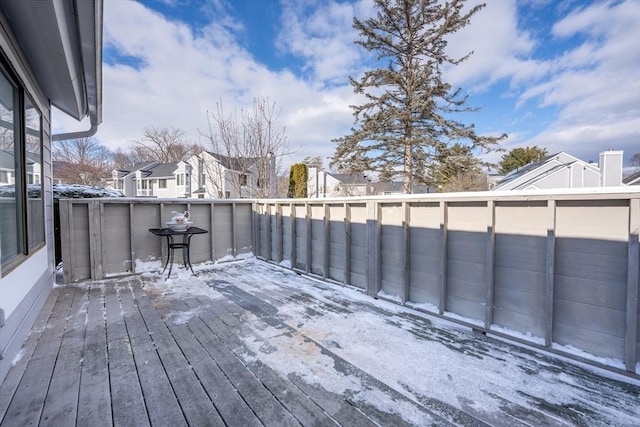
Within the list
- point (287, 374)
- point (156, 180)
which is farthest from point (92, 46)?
point (156, 180)

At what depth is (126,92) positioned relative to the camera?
38.0ft

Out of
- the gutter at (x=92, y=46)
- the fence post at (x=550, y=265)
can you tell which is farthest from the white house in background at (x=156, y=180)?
the fence post at (x=550, y=265)

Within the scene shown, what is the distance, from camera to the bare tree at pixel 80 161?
16.8 m

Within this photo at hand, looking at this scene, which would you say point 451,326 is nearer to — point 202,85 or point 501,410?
point 501,410

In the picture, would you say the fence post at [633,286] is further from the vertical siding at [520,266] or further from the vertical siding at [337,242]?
the vertical siding at [337,242]

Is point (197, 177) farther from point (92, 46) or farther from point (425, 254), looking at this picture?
point (425, 254)

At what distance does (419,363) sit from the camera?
197 cm

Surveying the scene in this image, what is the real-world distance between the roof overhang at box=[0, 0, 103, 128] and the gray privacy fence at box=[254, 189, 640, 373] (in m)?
3.00

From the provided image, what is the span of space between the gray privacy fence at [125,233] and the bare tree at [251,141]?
4366mm

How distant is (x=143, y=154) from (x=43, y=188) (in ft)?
89.8

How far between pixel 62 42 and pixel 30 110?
1.07 metres

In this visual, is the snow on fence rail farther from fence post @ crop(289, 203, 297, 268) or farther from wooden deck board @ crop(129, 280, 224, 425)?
wooden deck board @ crop(129, 280, 224, 425)

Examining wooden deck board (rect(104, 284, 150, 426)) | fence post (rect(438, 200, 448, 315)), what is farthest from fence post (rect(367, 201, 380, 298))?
wooden deck board (rect(104, 284, 150, 426))

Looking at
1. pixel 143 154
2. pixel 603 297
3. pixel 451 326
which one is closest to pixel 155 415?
pixel 451 326
